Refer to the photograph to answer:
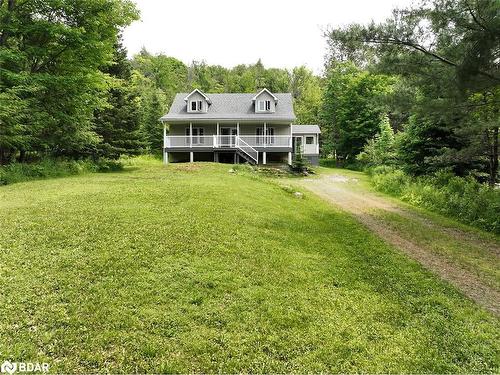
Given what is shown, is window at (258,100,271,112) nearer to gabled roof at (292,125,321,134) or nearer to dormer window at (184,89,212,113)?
dormer window at (184,89,212,113)

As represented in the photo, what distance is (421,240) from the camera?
8.50 meters

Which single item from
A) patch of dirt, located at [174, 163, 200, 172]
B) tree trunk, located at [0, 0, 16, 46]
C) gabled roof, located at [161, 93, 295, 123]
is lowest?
patch of dirt, located at [174, 163, 200, 172]

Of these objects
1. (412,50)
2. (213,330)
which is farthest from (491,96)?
(213,330)

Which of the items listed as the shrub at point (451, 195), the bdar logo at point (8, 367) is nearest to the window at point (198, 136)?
the shrub at point (451, 195)

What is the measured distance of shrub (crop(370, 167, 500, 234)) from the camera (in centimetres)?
1033

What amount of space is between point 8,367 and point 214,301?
2.21 m

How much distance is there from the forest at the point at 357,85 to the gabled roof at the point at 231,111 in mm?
5520

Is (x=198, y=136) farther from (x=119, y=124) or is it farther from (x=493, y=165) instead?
(x=493, y=165)

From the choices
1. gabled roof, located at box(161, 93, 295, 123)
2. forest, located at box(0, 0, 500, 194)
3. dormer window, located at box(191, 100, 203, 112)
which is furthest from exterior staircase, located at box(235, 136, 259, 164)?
forest, located at box(0, 0, 500, 194)

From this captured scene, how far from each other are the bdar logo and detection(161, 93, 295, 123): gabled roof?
76.9 ft

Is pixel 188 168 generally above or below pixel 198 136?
below

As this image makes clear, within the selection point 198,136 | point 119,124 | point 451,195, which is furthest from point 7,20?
point 451,195

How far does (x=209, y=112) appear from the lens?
27188 mm

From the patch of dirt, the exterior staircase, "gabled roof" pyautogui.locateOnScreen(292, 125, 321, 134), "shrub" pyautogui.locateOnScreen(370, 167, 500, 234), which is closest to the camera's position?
"shrub" pyautogui.locateOnScreen(370, 167, 500, 234)
